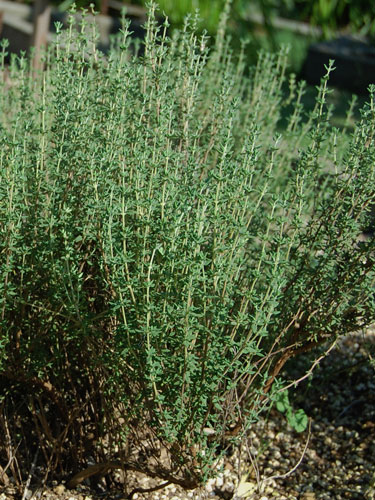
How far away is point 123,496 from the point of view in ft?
9.30

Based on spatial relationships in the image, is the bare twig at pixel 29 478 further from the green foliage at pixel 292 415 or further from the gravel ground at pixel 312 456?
the green foliage at pixel 292 415

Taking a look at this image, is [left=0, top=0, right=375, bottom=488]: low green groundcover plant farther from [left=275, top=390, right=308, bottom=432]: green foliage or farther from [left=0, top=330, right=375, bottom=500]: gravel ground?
[left=275, top=390, right=308, bottom=432]: green foliage

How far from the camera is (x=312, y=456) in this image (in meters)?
3.24

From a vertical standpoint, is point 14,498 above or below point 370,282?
below

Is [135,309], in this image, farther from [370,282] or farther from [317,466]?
[317,466]

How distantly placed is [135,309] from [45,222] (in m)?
0.43

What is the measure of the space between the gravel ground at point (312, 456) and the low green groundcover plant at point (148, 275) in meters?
0.15

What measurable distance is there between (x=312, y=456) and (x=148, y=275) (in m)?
1.56

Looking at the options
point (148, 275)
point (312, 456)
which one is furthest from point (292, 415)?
point (148, 275)

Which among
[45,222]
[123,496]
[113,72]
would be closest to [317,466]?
[123,496]

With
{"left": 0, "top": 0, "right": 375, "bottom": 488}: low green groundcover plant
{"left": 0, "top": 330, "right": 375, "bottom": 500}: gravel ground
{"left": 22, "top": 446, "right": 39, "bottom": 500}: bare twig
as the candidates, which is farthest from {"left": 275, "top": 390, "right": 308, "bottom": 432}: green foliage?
{"left": 22, "top": 446, "right": 39, "bottom": 500}: bare twig

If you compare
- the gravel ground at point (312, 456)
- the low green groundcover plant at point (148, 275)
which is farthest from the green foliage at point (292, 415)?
the low green groundcover plant at point (148, 275)

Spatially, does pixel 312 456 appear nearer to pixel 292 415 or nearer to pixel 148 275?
pixel 292 415

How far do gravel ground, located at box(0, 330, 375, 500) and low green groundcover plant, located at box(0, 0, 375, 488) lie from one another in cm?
15
